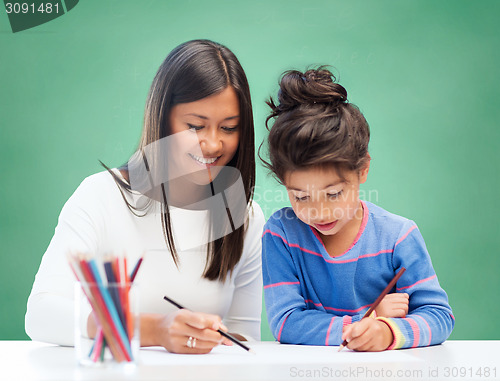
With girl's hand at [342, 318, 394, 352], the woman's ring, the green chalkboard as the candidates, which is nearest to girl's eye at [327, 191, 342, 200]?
girl's hand at [342, 318, 394, 352]

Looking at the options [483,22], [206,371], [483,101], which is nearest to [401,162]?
[483,101]

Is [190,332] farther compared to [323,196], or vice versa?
[323,196]

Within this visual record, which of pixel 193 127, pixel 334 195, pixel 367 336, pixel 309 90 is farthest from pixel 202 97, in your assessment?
pixel 367 336

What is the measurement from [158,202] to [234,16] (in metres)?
1.22

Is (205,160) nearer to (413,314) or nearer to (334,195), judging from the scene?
(334,195)

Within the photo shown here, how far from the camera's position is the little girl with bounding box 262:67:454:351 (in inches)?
40.7

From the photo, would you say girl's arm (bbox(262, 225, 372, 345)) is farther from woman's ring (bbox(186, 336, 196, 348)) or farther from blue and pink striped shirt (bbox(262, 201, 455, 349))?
woman's ring (bbox(186, 336, 196, 348))

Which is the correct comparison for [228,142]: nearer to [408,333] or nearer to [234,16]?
[408,333]

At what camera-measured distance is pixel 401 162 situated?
2223 millimetres

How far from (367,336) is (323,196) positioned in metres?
0.25

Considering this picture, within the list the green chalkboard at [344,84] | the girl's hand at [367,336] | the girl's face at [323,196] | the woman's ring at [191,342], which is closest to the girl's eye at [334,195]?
the girl's face at [323,196]

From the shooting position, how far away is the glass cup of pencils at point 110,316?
71 centimetres

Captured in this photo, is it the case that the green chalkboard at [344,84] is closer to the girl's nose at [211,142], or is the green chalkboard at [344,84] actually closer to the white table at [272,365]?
the girl's nose at [211,142]

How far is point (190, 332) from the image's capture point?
859mm
